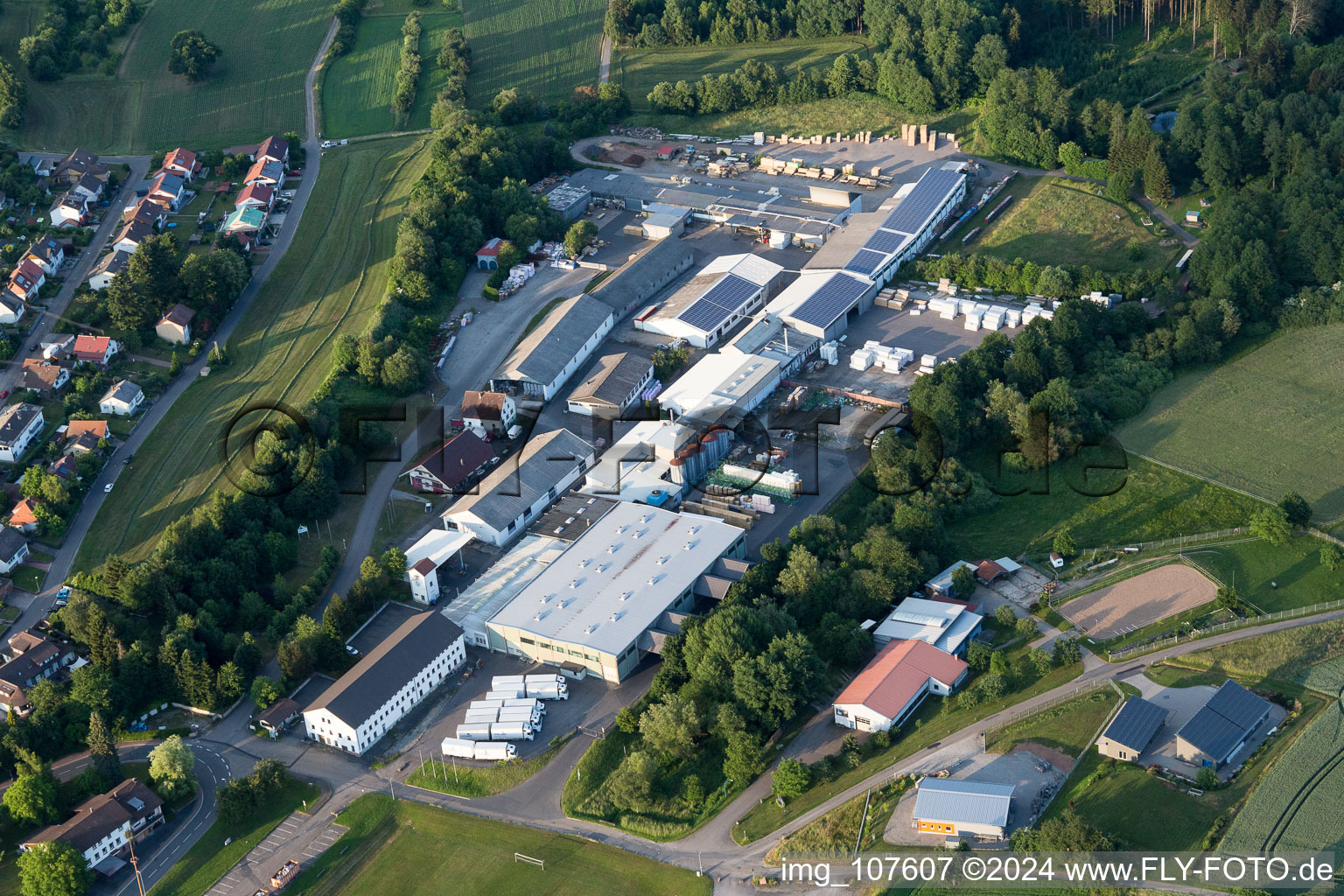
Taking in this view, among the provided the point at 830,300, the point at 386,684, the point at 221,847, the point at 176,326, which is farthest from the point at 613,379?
the point at 221,847

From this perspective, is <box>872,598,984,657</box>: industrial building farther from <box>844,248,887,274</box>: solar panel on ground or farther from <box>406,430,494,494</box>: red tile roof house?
<box>844,248,887,274</box>: solar panel on ground

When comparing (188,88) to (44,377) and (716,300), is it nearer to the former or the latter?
(44,377)

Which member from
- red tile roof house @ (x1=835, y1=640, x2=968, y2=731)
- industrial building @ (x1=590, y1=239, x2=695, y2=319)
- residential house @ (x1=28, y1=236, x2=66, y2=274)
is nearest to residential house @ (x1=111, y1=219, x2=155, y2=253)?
residential house @ (x1=28, y1=236, x2=66, y2=274)

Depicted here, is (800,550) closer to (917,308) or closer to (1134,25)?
(917,308)

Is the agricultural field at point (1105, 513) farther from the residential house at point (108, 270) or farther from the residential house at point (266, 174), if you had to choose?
the residential house at point (266, 174)

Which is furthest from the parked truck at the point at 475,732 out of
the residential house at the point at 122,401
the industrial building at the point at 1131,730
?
the residential house at the point at 122,401

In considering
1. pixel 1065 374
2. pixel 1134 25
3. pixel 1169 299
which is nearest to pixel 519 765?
pixel 1065 374
